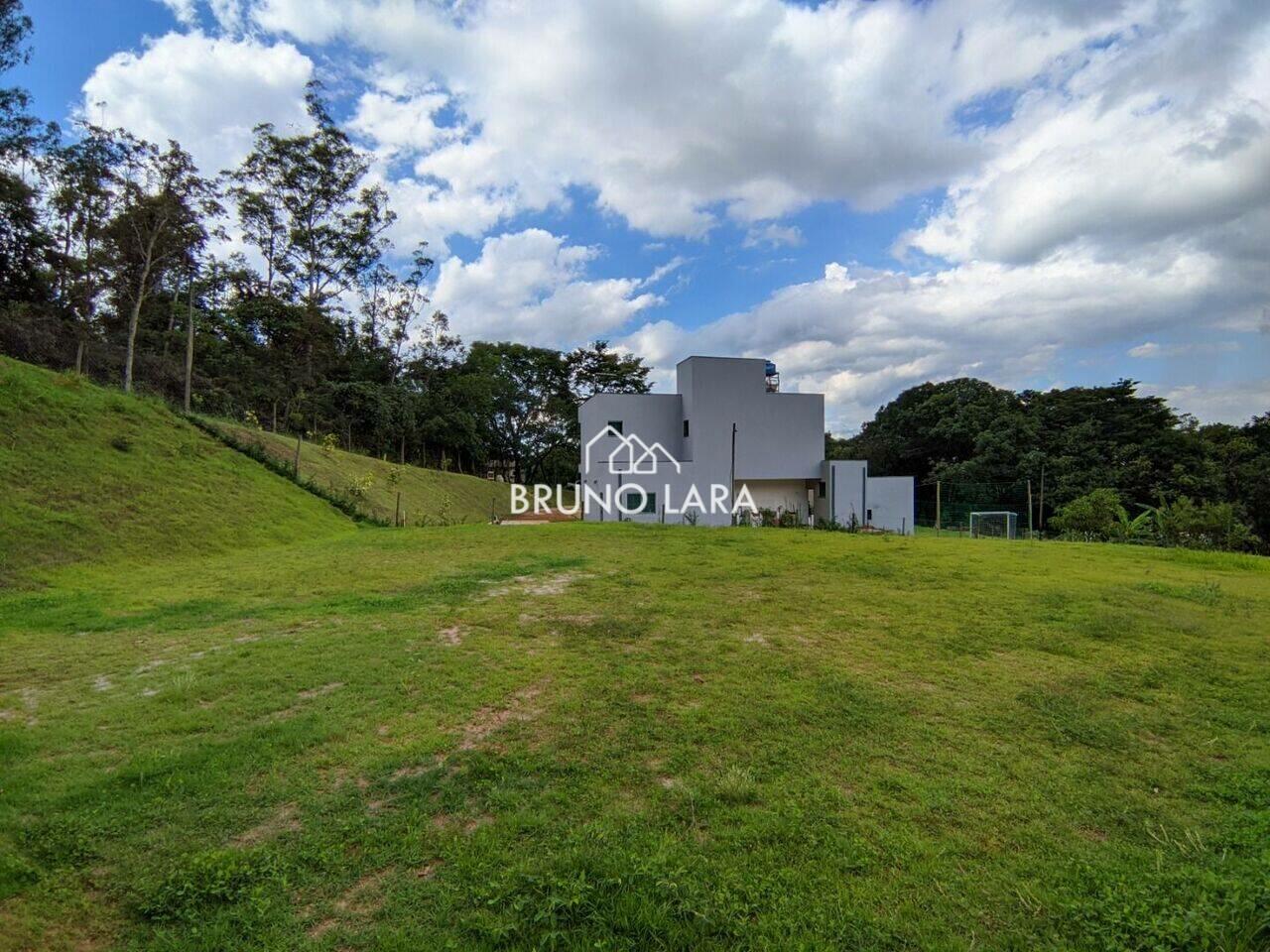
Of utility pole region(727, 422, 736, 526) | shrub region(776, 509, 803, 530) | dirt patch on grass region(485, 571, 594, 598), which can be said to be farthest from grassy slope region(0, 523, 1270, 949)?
utility pole region(727, 422, 736, 526)

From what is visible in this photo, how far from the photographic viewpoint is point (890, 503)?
21578mm

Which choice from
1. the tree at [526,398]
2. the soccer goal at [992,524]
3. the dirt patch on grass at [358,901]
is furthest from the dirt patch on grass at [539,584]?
the tree at [526,398]

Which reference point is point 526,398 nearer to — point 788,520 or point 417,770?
point 788,520

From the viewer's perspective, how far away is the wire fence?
25.5 meters

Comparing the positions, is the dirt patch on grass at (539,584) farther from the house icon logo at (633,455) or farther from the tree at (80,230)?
the tree at (80,230)

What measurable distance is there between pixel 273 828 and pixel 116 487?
11.5 meters

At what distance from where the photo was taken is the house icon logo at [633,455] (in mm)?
20531

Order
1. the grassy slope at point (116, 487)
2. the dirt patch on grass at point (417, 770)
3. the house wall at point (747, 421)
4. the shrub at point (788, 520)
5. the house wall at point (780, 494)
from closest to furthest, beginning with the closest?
the dirt patch on grass at point (417, 770) → the grassy slope at point (116, 487) → the shrub at point (788, 520) → the house wall at point (747, 421) → the house wall at point (780, 494)

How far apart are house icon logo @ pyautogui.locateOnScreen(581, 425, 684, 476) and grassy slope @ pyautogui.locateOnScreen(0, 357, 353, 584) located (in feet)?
32.2

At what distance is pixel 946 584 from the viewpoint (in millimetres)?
7512

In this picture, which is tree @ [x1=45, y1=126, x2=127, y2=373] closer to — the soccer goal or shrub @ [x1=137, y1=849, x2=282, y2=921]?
shrub @ [x1=137, y1=849, x2=282, y2=921]

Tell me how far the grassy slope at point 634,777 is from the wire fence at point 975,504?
2111 centimetres

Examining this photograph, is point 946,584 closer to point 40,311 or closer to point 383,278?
point 40,311

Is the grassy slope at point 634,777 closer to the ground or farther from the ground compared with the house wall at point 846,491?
closer to the ground
